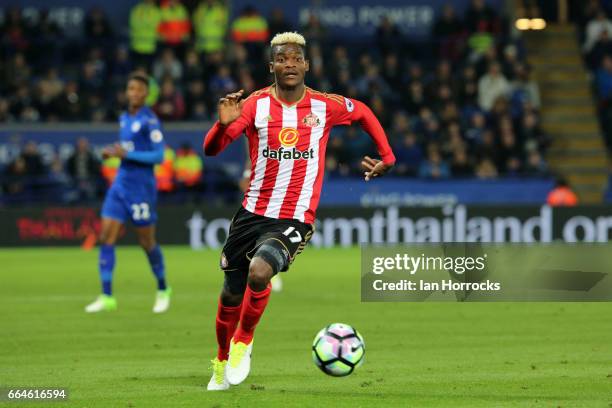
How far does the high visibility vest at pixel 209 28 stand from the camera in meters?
26.9

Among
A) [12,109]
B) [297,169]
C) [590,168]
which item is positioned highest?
[297,169]

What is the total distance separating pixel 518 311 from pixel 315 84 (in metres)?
12.8

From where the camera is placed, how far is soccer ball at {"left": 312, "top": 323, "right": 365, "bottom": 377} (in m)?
8.01

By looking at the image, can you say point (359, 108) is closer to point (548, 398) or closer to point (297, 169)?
point (297, 169)

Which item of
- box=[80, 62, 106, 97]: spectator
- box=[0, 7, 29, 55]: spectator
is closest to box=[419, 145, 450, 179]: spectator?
box=[80, 62, 106, 97]: spectator

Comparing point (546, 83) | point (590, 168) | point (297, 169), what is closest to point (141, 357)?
point (297, 169)

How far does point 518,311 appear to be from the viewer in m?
13.2

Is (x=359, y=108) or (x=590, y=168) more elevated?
(x=359, y=108)

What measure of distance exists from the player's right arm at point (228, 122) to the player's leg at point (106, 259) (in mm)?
5255

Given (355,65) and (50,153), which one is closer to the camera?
(50,153)

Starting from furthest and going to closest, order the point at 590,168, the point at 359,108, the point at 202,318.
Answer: the point at 590,168 → the point at 202,318 → the point at 359,108

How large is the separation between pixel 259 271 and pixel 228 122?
36.4 inches

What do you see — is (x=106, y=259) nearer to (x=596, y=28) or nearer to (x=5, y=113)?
(x=5, y=113)

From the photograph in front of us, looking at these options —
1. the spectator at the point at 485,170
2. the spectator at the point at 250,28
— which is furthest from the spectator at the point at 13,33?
the spectator at the point at 485,170
